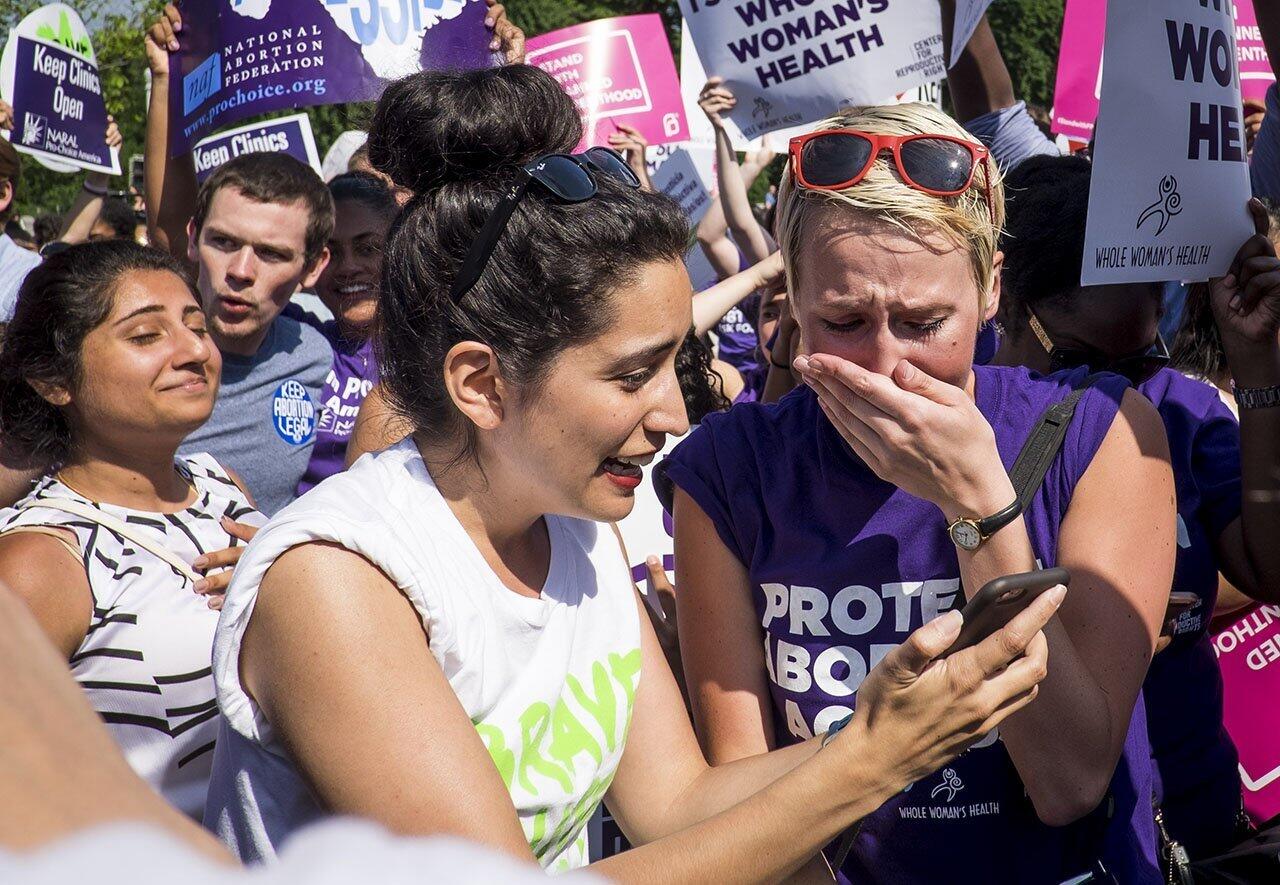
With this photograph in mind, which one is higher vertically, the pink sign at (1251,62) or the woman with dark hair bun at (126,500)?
the pink sign at (1251,62)

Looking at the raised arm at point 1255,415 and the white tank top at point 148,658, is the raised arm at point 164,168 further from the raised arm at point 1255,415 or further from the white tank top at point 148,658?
the raised arm at point 1255,415

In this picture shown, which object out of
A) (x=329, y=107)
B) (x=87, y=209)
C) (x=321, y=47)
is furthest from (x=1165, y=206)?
(x=329, y=107)

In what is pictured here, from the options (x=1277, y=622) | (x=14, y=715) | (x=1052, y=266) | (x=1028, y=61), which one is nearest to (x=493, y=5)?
(x=1052, y=266)

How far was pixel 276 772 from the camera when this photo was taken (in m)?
1.78

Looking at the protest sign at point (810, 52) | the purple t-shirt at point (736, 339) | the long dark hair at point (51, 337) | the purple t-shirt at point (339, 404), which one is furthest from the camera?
the purple t-shirt at point (736, 339)

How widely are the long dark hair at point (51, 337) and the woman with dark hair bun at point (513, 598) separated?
4.08ft

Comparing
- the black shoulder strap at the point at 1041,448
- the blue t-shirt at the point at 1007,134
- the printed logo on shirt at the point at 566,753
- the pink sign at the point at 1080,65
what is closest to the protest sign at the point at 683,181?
the pink sign at the point at 1080,65

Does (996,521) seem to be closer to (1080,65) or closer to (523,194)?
(523,194)

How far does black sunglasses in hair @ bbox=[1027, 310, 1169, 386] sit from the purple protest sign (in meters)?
2.41

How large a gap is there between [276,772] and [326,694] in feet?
0.72

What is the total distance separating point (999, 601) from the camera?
65.7 inches

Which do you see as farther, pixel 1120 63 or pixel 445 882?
pixel 1120 63

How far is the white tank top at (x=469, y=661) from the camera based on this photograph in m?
1.75

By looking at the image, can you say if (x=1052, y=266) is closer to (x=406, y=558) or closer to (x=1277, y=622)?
(x=1277, y=622)
